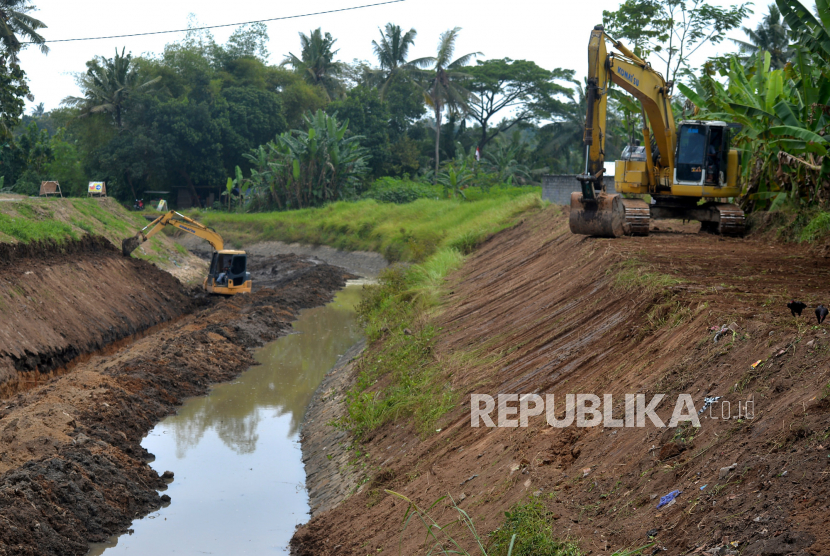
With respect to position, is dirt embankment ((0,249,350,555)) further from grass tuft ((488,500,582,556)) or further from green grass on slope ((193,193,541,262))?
green grass on slope ((193,193,541,262))

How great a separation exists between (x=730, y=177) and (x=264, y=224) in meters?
34.4

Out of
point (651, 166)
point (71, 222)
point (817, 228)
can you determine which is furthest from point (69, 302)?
point (817, 228)

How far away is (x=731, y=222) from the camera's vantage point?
15.3 metres

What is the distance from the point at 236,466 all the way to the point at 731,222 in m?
10.9

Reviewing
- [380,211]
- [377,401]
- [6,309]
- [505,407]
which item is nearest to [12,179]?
[380,211]

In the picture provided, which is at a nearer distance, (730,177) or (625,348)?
(625,348)

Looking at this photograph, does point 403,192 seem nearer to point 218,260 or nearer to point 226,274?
point 218,260

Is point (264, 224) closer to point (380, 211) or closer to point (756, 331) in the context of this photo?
point (380, 211)

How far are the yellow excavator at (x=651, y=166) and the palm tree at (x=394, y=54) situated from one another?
38.5 m

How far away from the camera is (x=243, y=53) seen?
6362 cm

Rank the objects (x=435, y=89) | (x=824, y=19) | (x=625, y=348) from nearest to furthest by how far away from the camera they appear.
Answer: (x=625, y=348) → (x=824, y=19) → (x=435, y=89)

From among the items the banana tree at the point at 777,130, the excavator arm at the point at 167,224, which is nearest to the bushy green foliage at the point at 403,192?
the excavator arm at the point at 167,224

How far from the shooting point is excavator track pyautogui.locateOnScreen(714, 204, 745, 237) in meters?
15.2

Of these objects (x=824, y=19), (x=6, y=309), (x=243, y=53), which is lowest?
(x=6, y=309)
